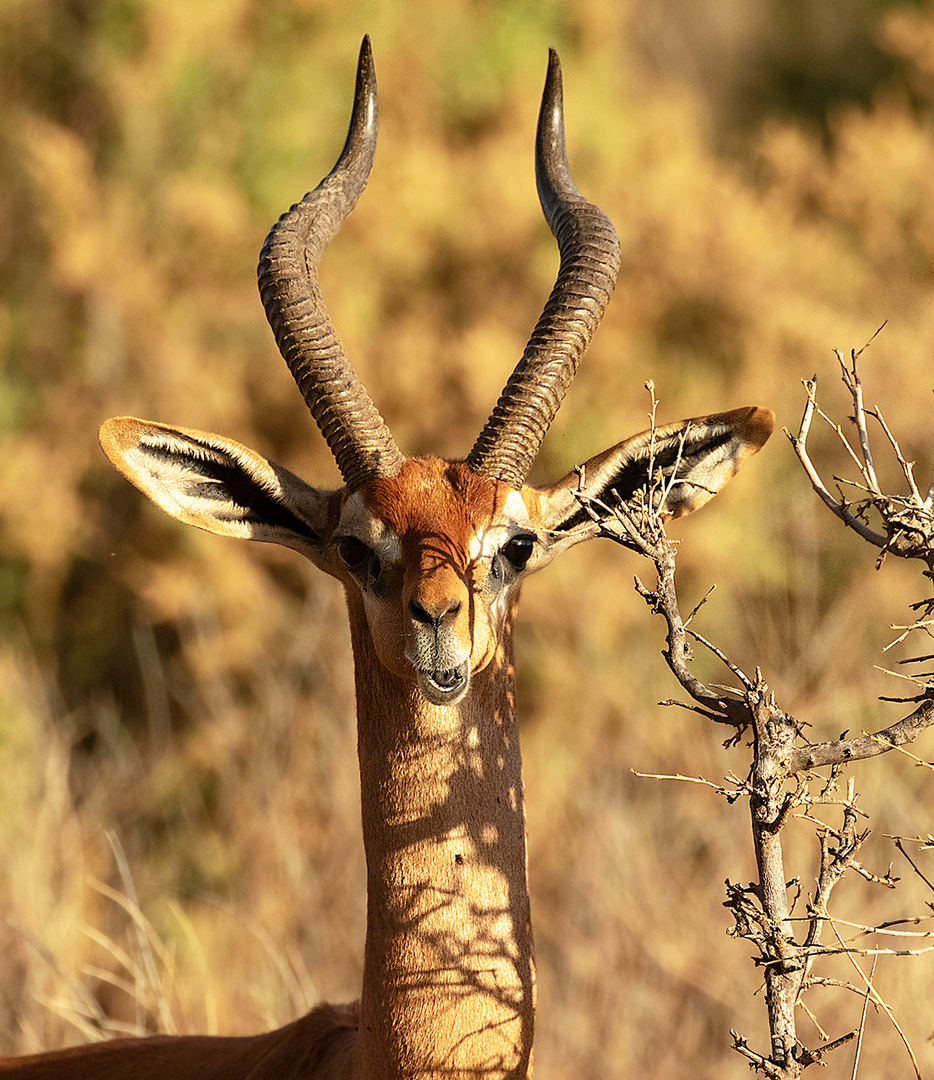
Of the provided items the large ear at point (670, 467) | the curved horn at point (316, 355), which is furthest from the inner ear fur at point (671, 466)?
the curved horn at point (316, 355)

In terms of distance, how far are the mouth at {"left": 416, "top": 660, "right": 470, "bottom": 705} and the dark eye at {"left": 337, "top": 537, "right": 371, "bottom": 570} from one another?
0.65m

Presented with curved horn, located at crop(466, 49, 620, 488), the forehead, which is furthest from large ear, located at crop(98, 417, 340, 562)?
curved horn, located at crop(466, 49, 620, 488)

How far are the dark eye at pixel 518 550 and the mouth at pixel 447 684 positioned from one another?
1.91 ft

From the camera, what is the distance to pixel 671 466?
468 cm

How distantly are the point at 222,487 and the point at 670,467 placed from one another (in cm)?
160

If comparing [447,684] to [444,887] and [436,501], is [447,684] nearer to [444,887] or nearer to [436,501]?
[444,887]

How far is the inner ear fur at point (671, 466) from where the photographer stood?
4461 mm

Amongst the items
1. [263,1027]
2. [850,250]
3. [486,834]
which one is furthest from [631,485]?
[850,250]

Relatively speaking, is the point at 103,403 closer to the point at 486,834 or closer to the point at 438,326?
the point at 438,326

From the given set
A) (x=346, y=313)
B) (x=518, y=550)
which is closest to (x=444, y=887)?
(x=518, y=550)

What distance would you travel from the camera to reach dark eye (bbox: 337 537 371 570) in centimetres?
441

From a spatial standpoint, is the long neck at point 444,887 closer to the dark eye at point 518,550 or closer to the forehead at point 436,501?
the dark eye at point 518,550

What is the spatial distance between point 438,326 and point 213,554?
12.4ft

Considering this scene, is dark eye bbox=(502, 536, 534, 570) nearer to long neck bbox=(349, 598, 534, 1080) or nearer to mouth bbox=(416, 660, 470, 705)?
long neck bbox=(349, 598, 534, 1080)
